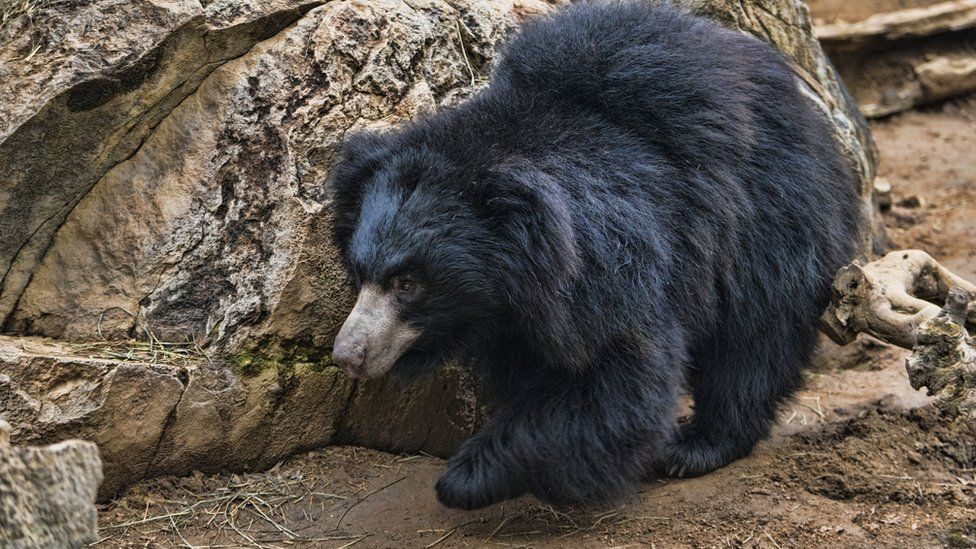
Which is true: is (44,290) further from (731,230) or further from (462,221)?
(731,230)

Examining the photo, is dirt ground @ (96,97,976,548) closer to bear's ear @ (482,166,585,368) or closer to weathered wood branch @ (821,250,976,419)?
weathered wood branch @ (821,250,976,419)

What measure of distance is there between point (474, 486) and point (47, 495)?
1.59 m

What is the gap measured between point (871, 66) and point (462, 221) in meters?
5.83

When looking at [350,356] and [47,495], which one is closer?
[47,495]

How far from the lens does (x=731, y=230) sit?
3768 mm

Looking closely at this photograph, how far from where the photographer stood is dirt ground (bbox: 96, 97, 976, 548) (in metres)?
3.55

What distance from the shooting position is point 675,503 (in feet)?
12.7

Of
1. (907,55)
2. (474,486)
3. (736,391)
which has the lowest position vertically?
(736,391)

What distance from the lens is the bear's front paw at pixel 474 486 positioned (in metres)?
3.46

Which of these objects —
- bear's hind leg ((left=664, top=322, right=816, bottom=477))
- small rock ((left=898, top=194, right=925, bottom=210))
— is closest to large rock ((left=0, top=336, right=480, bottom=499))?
bear's hind leg ((left=664, top=322, right=816, bottom=477))

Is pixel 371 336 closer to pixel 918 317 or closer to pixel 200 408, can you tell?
pixel 200 408

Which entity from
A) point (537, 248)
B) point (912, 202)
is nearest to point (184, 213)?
point (537, 248)

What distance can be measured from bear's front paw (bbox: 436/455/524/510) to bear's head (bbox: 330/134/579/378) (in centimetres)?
47

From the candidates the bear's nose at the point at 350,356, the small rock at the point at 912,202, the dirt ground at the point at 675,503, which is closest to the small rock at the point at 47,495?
the bear's nose at the point at 350,356
